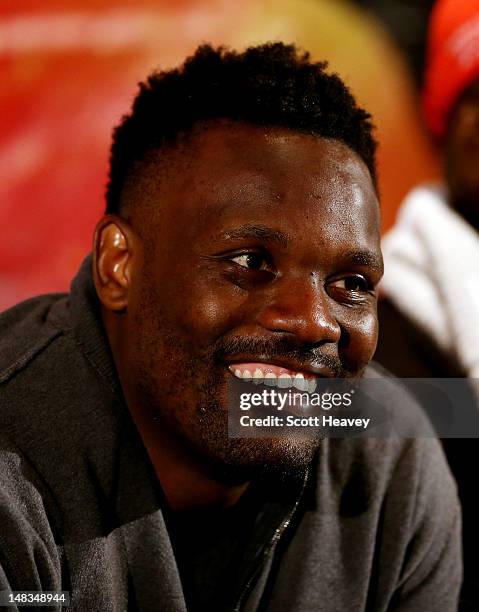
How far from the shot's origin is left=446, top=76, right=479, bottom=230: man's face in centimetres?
Result: 145


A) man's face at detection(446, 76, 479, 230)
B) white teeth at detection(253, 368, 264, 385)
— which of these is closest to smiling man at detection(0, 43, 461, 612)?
white teeth at detection(253, 368, 264, 385)

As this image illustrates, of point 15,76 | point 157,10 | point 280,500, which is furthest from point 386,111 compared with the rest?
point 280,500

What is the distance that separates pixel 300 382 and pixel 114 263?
245mm

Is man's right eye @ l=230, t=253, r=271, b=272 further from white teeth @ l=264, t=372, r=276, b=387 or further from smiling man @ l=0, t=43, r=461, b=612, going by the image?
white teeth @ l=264, t=372, r=276, b=387

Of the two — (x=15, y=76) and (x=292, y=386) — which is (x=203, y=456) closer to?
(x=292, y=386)

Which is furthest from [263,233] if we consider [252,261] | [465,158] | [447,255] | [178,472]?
[465,158]

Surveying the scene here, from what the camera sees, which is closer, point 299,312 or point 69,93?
point 299,312

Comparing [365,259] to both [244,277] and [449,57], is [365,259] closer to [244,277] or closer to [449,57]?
[244,277]

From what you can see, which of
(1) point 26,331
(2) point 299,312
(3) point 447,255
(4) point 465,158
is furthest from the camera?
(4) point 465,158

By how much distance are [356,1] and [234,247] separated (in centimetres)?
110

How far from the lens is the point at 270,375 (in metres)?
0.74

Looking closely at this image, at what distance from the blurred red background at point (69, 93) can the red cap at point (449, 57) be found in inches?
9.2

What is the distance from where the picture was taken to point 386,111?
1648 millimetres

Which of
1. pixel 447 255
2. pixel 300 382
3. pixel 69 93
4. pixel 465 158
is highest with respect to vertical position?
pixel 69 93
